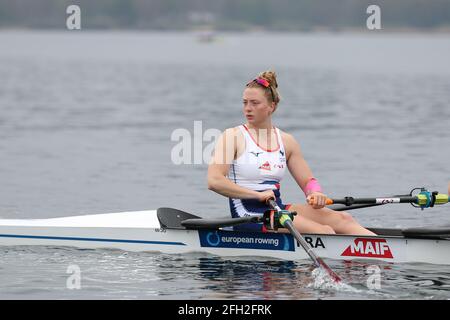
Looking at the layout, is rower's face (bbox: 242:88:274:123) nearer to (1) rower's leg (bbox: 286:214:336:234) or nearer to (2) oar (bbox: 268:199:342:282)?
(2) oar (bbox: 268:199:342:282)

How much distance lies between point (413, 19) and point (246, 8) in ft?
105

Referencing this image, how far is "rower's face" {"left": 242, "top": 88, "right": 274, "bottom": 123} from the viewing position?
40.5ft

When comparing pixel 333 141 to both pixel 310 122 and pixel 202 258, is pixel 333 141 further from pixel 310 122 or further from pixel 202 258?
pixel 202 258

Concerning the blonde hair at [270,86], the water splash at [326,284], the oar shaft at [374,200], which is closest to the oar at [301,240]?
the water splash at [326,284]

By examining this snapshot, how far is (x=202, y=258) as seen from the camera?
12891 millimetres

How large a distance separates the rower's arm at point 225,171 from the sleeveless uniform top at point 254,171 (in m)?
0.14

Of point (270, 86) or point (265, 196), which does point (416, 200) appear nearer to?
point (265, 196)

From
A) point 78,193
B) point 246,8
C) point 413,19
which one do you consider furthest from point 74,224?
point 246,8

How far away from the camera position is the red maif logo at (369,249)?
1243cm

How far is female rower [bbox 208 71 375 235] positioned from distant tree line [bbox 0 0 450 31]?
159047 millimetres

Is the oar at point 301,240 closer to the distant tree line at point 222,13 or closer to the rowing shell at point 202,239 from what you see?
the rowing shell at point 202,239

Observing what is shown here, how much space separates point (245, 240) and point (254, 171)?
33.6 inches

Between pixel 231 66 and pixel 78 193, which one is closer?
pixel 78 193
